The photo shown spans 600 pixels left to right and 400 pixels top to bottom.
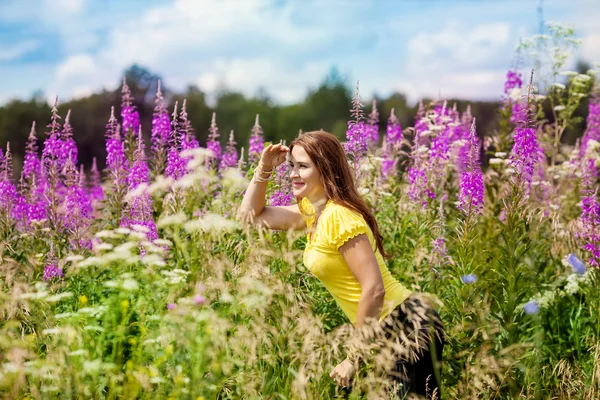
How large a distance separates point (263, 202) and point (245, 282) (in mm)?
982

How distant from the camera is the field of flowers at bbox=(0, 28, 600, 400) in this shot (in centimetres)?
317

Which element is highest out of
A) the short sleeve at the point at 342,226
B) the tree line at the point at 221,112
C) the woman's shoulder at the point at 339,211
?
the woman's shoulder at the point at 339,211

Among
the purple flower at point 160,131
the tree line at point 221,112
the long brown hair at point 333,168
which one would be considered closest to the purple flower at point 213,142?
the purple flower at point 160,131

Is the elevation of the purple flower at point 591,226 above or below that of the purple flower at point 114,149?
below

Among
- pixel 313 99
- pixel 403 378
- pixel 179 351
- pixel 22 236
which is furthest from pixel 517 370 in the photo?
pixel 313 99

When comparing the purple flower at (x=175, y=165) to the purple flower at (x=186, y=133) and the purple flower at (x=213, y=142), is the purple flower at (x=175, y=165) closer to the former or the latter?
the purple flower at (x=186, y=133)

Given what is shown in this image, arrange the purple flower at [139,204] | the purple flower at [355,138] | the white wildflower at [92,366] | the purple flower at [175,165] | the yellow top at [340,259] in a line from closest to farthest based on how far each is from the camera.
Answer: the white wildflower at [92,366] → the yellow top at [340,259] → the purple flower at [139,204] → the purple flower at [175,165] → the purple flower at [355,138]

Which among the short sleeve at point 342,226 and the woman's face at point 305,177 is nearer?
the short sleeve at point 342,226

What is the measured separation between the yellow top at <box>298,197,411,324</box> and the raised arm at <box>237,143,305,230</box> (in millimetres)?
480

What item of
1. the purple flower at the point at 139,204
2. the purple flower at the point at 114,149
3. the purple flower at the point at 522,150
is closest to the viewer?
the purple flower at the point at 522,150

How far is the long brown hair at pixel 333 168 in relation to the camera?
3.78 metres

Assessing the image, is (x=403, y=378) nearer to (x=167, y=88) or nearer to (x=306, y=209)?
(x=306, y=209)

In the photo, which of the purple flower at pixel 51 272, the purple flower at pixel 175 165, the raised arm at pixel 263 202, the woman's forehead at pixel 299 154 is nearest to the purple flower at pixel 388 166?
the purple flower at pixel 175 165

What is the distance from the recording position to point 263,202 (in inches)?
165
